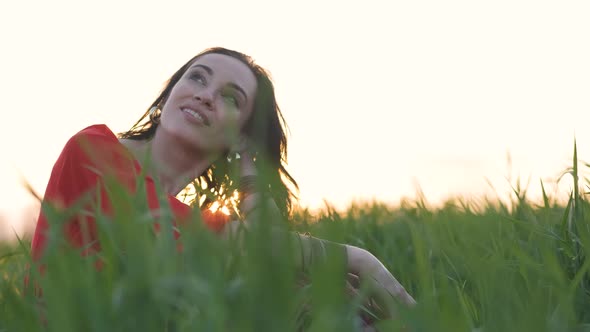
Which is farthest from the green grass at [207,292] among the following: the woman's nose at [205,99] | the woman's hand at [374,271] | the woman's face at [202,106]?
the woman's nose at [205,99]

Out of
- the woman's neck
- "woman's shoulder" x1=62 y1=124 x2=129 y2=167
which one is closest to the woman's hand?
"woman's shoulder" x1=62 y1=124 x2=129 y2=167

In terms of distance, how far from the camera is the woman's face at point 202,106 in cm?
257

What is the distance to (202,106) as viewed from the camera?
260cm

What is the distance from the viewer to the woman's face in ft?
8.45

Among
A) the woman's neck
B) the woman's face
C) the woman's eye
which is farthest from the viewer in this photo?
the woman's eye

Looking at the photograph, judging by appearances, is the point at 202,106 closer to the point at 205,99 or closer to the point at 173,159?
the point at 205,99

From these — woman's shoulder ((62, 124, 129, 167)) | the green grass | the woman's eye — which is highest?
the woman's eye

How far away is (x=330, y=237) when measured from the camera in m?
0.73

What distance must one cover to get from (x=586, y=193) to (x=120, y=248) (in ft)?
4.68

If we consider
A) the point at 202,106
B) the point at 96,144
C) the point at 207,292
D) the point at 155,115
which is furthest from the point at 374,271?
the point at 155,115

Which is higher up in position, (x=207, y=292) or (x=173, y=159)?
(x=173, y=159)

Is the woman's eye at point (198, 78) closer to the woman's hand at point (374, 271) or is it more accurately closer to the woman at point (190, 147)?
the woman at point (190, 147)

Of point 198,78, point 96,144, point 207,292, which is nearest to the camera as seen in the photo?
point 207,292

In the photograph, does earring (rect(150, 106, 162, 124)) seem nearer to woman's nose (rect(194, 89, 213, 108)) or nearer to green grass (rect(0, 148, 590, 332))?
woman's nose (rect(194, 89, 213, 108))
